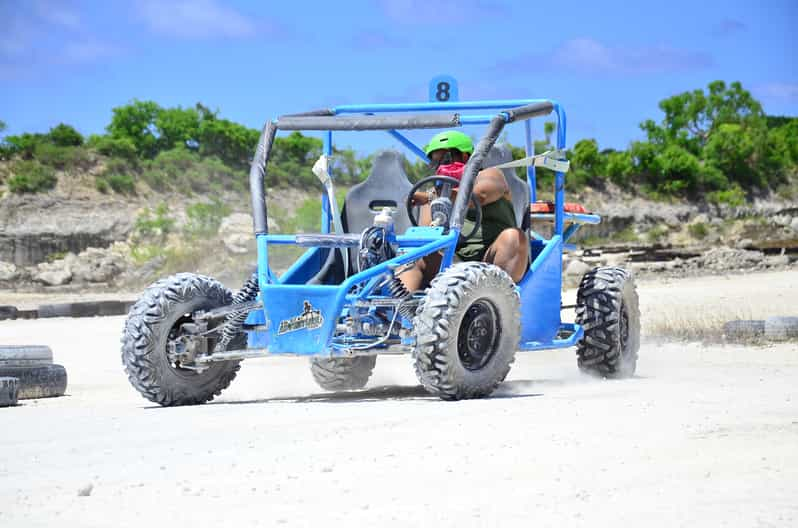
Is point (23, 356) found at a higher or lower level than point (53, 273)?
higher

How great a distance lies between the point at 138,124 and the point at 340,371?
156 ft

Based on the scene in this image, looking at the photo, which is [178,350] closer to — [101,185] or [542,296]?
[542,296]

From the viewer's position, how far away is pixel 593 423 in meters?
7.39

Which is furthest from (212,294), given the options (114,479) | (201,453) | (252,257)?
(252,257)

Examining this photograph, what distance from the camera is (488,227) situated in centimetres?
1039

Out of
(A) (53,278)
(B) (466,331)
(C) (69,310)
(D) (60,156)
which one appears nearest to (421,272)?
(B) (466,331)

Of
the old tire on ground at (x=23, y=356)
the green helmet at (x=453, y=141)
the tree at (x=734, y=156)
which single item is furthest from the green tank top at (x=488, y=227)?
the tree at (x=734, y=156)

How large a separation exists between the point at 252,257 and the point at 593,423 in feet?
104

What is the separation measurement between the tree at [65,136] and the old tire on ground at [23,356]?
38.7 metres

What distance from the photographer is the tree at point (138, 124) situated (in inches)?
2158

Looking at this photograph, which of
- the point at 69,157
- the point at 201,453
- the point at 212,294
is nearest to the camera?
the point at 201,453

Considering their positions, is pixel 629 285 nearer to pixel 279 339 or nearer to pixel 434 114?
pixel 434 114

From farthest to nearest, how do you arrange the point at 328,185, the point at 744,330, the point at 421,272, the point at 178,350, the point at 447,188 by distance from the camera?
1. the point at 744,330
2. the point at 328,185
3. the point at 421,272
4. the point at 447,188
5. the point at 178,350

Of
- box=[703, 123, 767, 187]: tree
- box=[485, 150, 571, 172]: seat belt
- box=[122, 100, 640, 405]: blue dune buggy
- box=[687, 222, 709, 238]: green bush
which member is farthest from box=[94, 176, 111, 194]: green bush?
box=[485, 150, 571, 172]: seat belt
